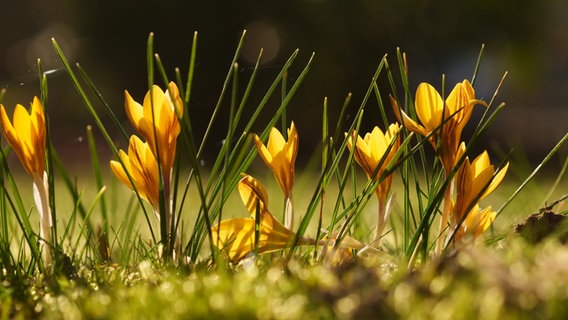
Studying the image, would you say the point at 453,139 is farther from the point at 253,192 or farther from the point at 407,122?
the point at 253,192

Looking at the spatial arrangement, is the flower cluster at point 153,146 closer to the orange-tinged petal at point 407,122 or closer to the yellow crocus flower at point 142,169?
the yellow crocus flower at point 142,169

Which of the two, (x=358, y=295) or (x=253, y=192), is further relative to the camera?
(x=253, y=192)

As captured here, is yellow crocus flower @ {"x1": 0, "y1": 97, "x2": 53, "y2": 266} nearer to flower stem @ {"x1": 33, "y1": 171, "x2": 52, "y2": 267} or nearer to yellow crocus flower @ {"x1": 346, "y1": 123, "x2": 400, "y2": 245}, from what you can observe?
flower stem @ {"x1": 33, "y1": 171, "x2": 52, "y2": 267}

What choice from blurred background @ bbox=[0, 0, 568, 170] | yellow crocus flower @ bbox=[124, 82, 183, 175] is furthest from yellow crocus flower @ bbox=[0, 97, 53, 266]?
blurred background @ bbox=[0, 0, 568, 170]

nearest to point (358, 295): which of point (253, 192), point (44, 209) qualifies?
point (253, 192)

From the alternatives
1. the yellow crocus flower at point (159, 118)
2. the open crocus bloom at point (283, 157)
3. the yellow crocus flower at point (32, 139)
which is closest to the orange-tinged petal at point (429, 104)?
the open crocus bloom at point (283, 157)

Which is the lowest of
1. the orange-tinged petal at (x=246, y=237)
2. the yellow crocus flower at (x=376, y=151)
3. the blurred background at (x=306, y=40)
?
the blurred background at (x=306, y=40)
